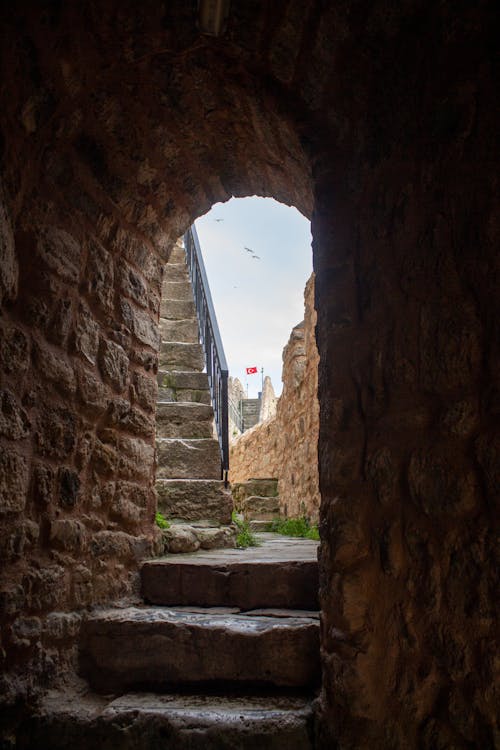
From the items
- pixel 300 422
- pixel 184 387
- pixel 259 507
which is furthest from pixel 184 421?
pixel 259 507

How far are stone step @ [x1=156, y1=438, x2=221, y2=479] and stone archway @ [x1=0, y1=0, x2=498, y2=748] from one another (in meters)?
1.05

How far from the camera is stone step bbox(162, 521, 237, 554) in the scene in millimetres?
2539

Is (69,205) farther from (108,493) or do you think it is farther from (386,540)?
(386,540)

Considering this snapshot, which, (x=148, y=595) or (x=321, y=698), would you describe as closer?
(x=321, y=698)

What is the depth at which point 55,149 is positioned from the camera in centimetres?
177

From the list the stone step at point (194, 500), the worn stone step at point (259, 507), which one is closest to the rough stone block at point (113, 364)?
the stone step at point (194, 500)

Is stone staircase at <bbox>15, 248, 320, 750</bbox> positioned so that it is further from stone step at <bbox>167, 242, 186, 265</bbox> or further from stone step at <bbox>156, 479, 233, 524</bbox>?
stone step at <bbox>167, 242, 186, 265</bbox>

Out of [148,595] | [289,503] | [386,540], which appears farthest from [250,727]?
[289,503]

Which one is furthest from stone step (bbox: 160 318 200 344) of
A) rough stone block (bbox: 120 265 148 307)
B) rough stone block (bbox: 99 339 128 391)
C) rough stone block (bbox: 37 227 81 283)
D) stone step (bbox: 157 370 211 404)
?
rough stone block (bbox: 37 227 81 283)

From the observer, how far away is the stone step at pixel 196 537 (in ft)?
8.33

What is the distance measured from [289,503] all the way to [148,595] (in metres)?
3.33

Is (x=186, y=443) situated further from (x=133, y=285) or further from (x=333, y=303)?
(x=333, y=303)

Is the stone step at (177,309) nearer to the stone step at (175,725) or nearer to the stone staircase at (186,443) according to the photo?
the stone staircase at (186,443)

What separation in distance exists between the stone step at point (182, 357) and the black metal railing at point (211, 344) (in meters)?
0.06
